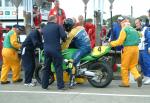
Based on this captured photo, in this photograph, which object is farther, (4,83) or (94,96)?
(4,83)

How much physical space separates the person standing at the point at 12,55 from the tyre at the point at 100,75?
2.27m

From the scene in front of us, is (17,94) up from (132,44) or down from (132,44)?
down

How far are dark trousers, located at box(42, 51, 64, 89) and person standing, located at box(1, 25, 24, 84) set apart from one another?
151 centimetres

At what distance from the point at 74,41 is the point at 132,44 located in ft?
4.84

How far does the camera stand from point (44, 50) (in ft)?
37.3

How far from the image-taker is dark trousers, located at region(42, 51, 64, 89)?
36.8 ft

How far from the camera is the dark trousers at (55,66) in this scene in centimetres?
1122

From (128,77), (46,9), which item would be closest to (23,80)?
(128,77)

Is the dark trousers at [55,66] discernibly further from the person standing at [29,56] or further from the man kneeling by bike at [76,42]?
the person standing at [29,56]

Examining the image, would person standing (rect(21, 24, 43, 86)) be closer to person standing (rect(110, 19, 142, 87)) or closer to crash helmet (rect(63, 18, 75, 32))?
crash helmet (rect(63, 18, 75, 32))

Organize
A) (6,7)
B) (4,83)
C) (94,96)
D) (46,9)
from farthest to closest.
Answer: (6,7) < (46,9) < (4,83) < (94,96)

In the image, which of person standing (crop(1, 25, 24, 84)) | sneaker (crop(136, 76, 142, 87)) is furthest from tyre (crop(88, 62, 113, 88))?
person standing (crop(1, 25, 24, 84))

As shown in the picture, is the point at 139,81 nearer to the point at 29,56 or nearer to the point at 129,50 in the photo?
the point at 129,50

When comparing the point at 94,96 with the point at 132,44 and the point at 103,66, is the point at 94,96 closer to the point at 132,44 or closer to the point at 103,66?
the point at 103,66
